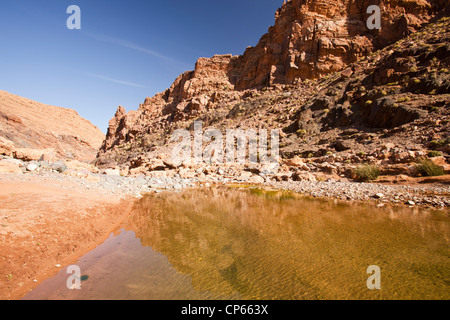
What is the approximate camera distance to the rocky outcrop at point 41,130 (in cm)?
4334

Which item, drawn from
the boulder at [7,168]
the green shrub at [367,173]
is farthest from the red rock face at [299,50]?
the boulder at [7,168]

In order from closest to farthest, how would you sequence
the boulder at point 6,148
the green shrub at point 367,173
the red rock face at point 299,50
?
1. the green shrub at point 367,173
2. the boulder at point 6,148
3. the red rock face at point 299,50

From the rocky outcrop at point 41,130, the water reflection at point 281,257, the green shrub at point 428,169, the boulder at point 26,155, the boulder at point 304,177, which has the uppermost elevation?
Result: the rocky outcrop at point 41,130

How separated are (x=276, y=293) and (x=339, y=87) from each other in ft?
98.9

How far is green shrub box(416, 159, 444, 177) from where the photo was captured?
9.62 meters

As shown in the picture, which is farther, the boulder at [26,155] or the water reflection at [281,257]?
the boulder at [26,155]

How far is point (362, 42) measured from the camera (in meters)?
32.1

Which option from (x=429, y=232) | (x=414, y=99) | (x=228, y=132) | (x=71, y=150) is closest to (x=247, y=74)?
(x=228, y=132)

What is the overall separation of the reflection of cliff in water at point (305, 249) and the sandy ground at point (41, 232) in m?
1.06

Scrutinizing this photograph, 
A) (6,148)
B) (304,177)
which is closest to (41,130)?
(6,148)

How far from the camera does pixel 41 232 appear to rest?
403 cm

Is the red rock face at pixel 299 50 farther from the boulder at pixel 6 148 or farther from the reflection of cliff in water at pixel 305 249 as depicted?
the reflection of cliff in water at pixel 305 249

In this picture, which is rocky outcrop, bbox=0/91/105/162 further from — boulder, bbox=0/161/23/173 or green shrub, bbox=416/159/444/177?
green shrub, bbox=416/159/444/177

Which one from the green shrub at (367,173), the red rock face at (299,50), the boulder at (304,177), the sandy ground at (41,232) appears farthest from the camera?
the red rock face at (299,50)
